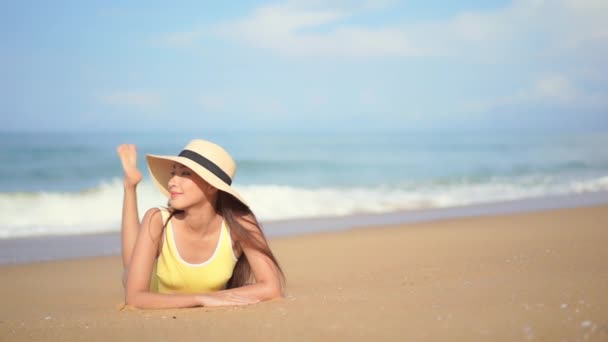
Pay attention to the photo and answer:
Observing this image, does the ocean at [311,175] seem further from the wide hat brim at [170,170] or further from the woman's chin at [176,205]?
the woman's chin at [176,205]

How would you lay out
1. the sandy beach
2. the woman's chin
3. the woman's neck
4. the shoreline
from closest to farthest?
the sandy beach
the woman's chin
the woman's neck
the shoreline

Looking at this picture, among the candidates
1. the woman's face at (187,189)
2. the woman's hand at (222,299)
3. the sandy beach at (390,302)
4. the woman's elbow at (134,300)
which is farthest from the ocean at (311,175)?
the woman's hand at (222,299)

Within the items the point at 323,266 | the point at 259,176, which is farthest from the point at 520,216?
the point at 259,176

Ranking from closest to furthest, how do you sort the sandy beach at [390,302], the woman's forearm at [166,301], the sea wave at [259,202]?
the sandy beach at [390,302] < the woman's forearm at [166,301] < the sea wave at [259,202]

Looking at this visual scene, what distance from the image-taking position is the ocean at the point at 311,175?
16797mm

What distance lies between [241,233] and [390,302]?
1.27m

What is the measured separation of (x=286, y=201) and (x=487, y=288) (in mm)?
14738

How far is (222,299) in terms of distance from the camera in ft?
15.0

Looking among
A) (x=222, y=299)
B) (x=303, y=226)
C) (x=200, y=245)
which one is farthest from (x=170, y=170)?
(x=303, y=226)

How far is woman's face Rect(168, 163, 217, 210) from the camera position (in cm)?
469

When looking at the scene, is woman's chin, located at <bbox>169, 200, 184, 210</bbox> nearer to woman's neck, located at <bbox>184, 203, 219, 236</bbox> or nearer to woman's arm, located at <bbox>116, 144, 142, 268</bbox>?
woman's neck, located at <bbox>184, 203, 219, 236</bbox>

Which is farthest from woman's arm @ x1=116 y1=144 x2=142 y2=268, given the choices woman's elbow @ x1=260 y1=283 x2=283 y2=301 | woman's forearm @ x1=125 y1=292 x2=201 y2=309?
woman's elbow @ x1=260 y1=283 x2=283 y2=301

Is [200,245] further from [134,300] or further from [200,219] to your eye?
[134,300]

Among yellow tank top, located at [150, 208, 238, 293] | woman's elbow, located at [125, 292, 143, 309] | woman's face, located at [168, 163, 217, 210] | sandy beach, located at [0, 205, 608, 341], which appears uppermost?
woman's face, located at [168, 163, 217, 210]
